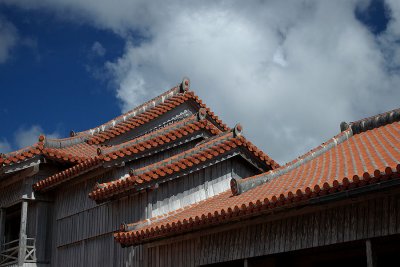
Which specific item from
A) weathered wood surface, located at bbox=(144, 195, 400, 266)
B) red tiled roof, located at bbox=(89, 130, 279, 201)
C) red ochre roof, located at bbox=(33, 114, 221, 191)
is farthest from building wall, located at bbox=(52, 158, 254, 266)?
weathered wood surface, located at bbox=(144, 195, 400, 266)

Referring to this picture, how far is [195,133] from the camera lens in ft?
56.6

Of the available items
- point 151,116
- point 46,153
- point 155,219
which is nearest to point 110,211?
point 155,219

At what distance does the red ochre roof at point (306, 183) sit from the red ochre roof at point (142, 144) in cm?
263

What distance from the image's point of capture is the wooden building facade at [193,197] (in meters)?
10.5

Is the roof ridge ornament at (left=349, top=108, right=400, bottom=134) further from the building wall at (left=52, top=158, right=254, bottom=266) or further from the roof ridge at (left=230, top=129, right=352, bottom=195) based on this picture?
the building wall at (left=52, top=158, right=254, bottom=266)

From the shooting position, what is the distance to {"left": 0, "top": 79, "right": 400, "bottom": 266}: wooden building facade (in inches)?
414

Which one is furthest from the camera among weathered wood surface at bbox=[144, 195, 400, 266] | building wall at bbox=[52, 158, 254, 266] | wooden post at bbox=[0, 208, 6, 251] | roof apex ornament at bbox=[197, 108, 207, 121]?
wooden post at bbox=[0, 208, 6, 251]

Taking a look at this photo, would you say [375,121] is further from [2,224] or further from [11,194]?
Result: [2,224]

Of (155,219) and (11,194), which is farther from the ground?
(11,194)

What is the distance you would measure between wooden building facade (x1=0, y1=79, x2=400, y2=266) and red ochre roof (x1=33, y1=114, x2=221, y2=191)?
33 mm

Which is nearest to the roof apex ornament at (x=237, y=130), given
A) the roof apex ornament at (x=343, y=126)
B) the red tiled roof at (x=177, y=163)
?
the red tiled roof at (x=177, y=163)

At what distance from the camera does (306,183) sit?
11.2 metres

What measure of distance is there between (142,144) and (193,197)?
89.7 inches

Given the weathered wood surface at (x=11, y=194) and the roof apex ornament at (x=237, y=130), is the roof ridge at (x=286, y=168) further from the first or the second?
the weathered wood surface at (x=11, y=194)
